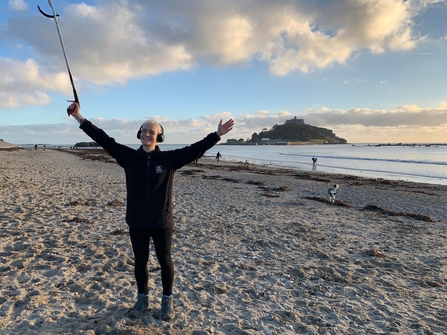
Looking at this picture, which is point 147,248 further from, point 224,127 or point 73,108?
point 73,108

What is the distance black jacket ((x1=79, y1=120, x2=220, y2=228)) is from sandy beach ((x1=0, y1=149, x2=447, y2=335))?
123 cm

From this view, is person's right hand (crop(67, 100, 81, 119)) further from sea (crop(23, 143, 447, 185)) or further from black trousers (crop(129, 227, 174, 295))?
sea (crop(23, 143, 447, 185))

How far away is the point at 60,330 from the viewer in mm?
3121

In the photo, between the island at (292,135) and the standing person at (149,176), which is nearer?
the standing person at (149,176)

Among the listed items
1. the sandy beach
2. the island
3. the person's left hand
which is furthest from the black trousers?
the island

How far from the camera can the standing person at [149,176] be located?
3176 millimetres

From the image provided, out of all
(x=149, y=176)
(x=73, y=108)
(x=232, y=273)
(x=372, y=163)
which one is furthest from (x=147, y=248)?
(x=372, y=163)

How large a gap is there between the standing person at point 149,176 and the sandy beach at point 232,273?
992 mm

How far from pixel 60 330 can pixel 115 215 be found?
5.46 metres

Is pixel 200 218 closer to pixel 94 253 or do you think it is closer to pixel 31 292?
pixel 94 253

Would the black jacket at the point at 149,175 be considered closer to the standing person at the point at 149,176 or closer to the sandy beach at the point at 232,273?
the standing person at the point at 149,176

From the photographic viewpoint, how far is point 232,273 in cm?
483

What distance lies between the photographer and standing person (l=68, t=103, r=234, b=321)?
318 centimetres

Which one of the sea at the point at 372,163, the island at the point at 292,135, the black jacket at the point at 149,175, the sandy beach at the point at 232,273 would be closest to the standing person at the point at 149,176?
the black jacket at the point at 149,175
